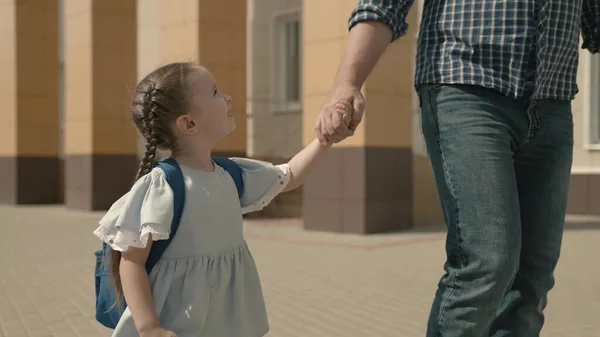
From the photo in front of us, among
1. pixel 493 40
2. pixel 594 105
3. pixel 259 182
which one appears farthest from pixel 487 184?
pixel 594 105

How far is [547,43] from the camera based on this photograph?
2.39 m

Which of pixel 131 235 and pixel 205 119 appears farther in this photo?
pixel 205 119

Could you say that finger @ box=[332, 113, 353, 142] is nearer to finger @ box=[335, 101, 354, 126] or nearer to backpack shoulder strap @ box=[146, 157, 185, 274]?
finger @ box=[335, 101, 354, 126]

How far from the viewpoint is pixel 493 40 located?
91.5 inches

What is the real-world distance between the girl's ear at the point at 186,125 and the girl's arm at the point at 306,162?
0.47m

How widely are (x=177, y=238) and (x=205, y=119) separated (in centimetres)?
39

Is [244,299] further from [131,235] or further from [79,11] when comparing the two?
[79,11]

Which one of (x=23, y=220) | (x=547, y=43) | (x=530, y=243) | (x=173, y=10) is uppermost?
(x=173, y=10)

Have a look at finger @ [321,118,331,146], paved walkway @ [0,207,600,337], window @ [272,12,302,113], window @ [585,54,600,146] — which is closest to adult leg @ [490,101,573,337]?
finger @ [321,118,331,146]

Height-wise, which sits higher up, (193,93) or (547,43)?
(547,43)

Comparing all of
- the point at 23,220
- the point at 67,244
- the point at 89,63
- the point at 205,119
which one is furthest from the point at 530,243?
the point at 89,63

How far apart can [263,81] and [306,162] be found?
13.2 m

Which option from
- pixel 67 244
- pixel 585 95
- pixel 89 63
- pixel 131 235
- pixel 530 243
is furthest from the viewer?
pixel 89 63

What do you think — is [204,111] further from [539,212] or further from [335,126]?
[539,212]
